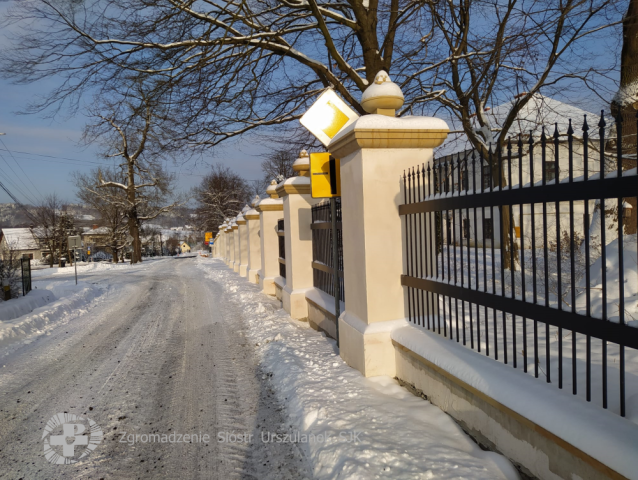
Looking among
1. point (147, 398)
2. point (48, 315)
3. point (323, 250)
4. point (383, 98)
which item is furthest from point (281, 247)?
point (383, 98)

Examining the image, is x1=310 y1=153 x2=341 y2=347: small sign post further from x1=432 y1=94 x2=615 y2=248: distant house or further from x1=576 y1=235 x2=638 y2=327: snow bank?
x1=576 y1=235 x2=638 y2=327: snow bank

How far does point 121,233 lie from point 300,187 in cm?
4248

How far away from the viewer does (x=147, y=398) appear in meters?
4.51

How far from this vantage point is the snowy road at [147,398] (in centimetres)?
325

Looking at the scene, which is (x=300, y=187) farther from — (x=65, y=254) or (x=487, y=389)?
(x=65, y=254)

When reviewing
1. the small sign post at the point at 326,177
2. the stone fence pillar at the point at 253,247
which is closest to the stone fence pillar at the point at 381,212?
the small sign post at the point at 326,177

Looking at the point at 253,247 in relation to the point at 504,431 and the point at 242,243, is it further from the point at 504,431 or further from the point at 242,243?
the point at 504,431

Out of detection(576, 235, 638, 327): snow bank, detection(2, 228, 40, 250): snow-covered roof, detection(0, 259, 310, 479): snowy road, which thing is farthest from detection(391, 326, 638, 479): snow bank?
detection(2, 228, 40, 250): snow-covered roof

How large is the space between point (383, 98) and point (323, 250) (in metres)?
3.25

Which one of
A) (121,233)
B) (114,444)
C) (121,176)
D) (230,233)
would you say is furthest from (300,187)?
(121,233)

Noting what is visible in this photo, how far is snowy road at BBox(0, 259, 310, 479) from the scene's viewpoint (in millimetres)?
3248

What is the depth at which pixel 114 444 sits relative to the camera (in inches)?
140

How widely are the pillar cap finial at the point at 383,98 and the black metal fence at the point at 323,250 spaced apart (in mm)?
1642

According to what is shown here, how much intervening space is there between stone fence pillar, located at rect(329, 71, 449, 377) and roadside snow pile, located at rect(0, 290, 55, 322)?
8533mm
